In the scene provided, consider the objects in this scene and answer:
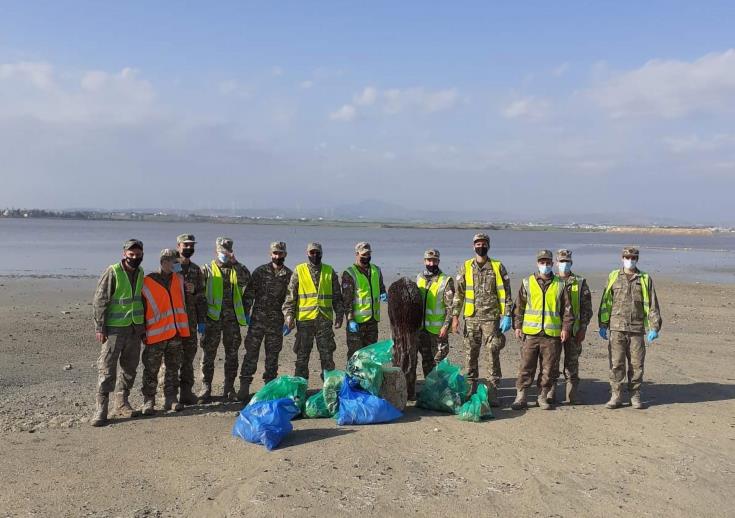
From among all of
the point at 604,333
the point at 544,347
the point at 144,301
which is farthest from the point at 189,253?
the point at 604,333

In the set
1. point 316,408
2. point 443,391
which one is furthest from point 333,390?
point 443,391

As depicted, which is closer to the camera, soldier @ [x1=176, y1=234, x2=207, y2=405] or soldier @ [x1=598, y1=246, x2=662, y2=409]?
soldier @ [x1=176, y1=234, x2=207, y2=405]

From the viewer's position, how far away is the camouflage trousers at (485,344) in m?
7.89

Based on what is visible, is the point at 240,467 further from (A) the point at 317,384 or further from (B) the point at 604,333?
(B) the point at 604,333

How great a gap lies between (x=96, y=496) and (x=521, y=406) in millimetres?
5021

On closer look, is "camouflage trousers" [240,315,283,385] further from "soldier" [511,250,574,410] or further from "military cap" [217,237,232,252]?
"soldier" [511,250,574,410]

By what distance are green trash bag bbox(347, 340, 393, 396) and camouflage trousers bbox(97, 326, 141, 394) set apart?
2.59m

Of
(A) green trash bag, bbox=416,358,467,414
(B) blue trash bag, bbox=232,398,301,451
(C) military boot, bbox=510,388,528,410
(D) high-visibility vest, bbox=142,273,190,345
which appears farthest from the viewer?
(C) military boot, bbox=510,388,528,410

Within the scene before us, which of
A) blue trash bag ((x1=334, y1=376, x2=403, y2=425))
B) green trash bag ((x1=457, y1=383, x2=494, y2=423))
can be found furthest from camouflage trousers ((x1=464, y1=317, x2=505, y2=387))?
blue trash bag ((x1=334, y1=376, x2=403, y2=425))

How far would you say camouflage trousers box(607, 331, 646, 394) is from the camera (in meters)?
7.83

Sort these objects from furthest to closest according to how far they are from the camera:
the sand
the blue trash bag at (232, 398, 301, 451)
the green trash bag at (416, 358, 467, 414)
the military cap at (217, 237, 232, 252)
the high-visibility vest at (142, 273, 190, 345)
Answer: the military cap at (217, 237, 232, 252) < the green trash bag at (416, 358, 467, 414) < the high-visibility vest at (142, 273, 190, 345) < the blue trash bag at (232, 398, 301, 451) < the sand

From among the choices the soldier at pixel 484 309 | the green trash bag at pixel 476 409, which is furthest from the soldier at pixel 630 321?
the green trash bag at pixel 476 409

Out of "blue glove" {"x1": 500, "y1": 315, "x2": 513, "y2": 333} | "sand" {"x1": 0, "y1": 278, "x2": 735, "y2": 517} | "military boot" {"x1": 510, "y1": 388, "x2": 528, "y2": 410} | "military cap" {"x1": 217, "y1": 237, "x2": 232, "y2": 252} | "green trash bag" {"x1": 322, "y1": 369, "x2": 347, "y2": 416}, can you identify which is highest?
"military cap" {"x1": 217, "y1": 237, "x2": 232, "y2": 252}

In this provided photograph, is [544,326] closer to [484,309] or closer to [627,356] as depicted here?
[484,309]
